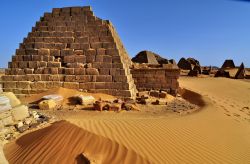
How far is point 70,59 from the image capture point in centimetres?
1128

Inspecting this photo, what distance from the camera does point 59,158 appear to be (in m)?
4.41

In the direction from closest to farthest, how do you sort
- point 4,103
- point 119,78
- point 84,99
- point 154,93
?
point 4,103 → point 84,99 → point 119,78 → point 154,93

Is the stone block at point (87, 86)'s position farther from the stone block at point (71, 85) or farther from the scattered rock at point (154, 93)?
the scattered rock at point (154, 93)

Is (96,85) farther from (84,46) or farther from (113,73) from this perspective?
(84,46)

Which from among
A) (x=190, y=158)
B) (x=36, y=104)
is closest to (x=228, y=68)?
(x=36, y=104)

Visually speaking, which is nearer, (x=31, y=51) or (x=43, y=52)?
(x=43, y=52)

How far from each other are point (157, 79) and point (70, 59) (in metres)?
4.40

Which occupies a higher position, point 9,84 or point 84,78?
point 84,78

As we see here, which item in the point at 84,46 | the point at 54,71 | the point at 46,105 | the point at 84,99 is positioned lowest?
the point at 46,105

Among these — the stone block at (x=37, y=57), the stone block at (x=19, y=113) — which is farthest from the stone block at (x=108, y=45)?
the stone block at (x=19, y=113)

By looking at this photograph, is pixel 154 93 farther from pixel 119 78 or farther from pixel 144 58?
pixel 144 58

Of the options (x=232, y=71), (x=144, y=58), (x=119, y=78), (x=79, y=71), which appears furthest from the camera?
(x=232, y=71)

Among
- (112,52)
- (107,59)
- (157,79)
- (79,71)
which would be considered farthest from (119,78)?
(157,79)

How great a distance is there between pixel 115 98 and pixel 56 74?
2893 millimetres
